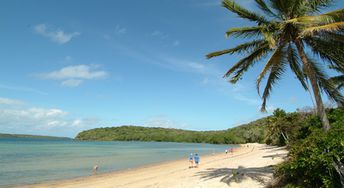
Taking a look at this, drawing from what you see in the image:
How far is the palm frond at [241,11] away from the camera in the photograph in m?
9.78

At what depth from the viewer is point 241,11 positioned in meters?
9.82

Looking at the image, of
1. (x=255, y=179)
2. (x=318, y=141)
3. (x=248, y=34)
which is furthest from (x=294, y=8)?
(x=255, y=179)

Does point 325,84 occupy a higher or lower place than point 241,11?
lower

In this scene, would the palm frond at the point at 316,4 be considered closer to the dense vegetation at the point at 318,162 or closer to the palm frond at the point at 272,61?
the palm frond at the point at 272,61

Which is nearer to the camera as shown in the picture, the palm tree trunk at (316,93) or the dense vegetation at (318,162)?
the dense vegetation at (318,162)

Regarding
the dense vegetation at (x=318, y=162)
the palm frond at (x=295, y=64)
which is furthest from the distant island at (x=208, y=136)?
the dense vegetation at (x=318, y=162)

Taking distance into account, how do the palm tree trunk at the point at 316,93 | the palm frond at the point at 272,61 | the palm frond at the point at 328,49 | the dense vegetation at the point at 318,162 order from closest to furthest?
the dense vegetation at the point at 318,162 < the palm tree trunk at the point at 316,93 < the palm frond at the point at 328,49 < the palm frond at the point at 272,61

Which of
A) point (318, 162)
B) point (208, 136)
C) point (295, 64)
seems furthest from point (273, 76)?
point (208, 136)

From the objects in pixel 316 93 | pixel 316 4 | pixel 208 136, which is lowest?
pixel 316 93

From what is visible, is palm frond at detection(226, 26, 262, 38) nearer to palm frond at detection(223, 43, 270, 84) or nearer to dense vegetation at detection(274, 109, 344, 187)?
palm frond at detection(223, 43, 270, 84)

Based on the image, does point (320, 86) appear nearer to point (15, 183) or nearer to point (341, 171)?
point (341, 171)

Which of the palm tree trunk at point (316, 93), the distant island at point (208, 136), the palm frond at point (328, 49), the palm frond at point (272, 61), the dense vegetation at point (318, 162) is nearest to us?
the dense vegetation at point (318, 162)

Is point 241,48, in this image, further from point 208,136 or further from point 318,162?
point 208,136

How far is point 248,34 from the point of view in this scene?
32.7ft
